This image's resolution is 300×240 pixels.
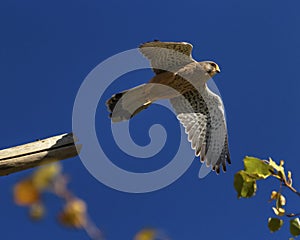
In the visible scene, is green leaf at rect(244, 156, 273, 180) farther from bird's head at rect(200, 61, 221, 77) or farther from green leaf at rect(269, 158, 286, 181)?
bird's head at rect(200, 61, 221, 77)

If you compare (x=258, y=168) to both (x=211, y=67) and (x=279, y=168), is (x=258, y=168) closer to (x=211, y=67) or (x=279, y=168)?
(x=279, y=168)

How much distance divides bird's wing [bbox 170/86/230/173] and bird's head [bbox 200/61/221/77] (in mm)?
295

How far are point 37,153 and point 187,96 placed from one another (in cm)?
384

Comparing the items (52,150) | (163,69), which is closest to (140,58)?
(163,69)

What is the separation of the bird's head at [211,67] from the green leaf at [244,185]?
5.51m

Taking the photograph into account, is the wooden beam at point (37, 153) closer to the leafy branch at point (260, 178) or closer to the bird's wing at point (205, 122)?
the leafy branch at point (260, 178)

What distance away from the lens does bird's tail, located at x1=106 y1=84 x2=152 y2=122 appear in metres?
5.85

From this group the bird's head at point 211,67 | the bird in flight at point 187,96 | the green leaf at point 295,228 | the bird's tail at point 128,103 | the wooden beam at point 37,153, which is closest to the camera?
the green leaf at point 295,228

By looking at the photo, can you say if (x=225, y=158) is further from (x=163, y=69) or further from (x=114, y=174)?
(x=114, y=174)

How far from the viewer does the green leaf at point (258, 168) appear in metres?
1.60

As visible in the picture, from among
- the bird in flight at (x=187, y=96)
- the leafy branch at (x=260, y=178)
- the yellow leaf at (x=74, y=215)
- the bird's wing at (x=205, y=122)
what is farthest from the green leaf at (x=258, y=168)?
the bird's wing at (x=205, y=122)

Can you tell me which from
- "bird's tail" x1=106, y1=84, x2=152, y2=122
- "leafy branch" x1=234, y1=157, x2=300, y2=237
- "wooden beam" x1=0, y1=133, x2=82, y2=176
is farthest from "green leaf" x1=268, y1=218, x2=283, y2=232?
"bird's tail" x1=106, y1=84, x2=152, y2=122

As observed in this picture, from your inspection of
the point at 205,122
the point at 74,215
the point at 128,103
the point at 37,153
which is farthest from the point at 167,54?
the point at 74,215

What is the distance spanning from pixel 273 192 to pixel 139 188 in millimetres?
2894
